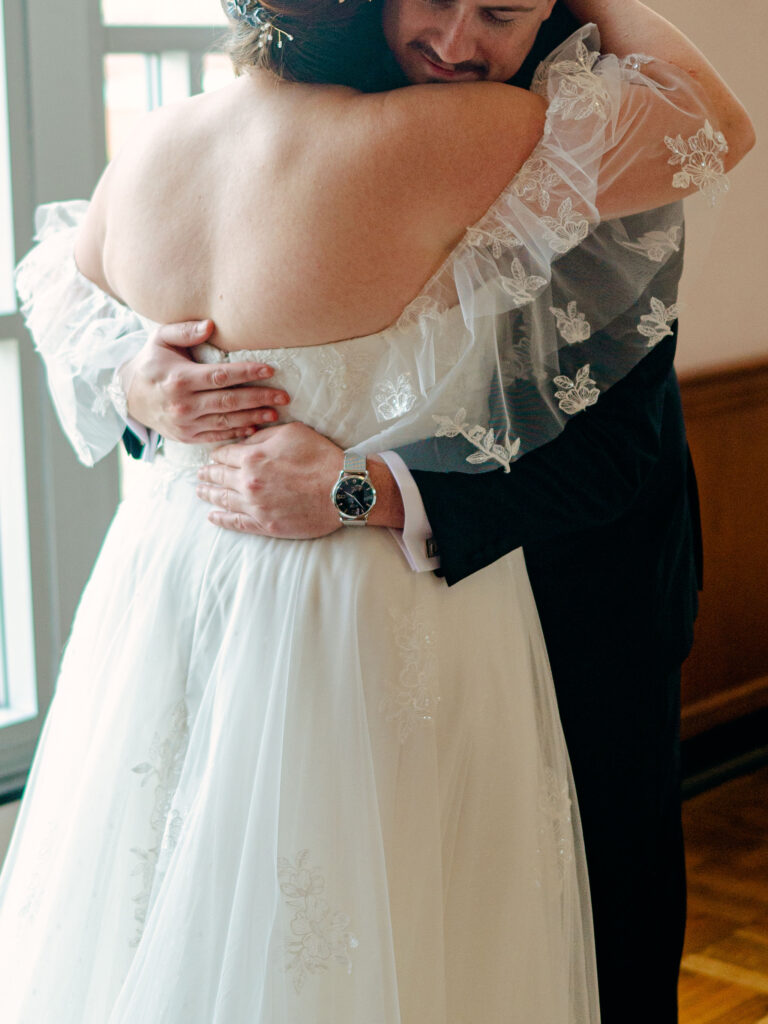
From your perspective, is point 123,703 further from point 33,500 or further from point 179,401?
point 33,500

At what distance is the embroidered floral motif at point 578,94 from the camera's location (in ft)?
3.57

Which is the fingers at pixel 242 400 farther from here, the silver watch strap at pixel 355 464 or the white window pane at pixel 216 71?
the white window pane at pixel 216 71

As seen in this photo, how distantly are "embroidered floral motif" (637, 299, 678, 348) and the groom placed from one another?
9cm

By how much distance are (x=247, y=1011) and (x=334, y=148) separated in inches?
33.7

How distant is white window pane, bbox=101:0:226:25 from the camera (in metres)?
2.20

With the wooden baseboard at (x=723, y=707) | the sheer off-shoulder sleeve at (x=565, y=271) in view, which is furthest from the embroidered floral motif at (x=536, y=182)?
the wooden baseboard at (x=723, y=707)

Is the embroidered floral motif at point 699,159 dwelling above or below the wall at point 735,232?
above

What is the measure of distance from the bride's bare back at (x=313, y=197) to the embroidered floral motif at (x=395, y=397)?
62mm

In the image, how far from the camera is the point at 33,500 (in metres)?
2.21

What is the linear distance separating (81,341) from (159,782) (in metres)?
0.63

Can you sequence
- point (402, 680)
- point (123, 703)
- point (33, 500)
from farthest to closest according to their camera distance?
point (33, 500), point (123, 703), point (402, 680)

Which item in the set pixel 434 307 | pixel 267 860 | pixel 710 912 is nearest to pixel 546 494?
pixel 434 307

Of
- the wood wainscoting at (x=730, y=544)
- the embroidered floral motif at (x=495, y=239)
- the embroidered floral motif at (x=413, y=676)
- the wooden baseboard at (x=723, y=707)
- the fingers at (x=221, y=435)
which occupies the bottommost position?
the wooden baseboard at (x=723, y=707)

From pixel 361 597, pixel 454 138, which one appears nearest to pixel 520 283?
pixel 454 138
